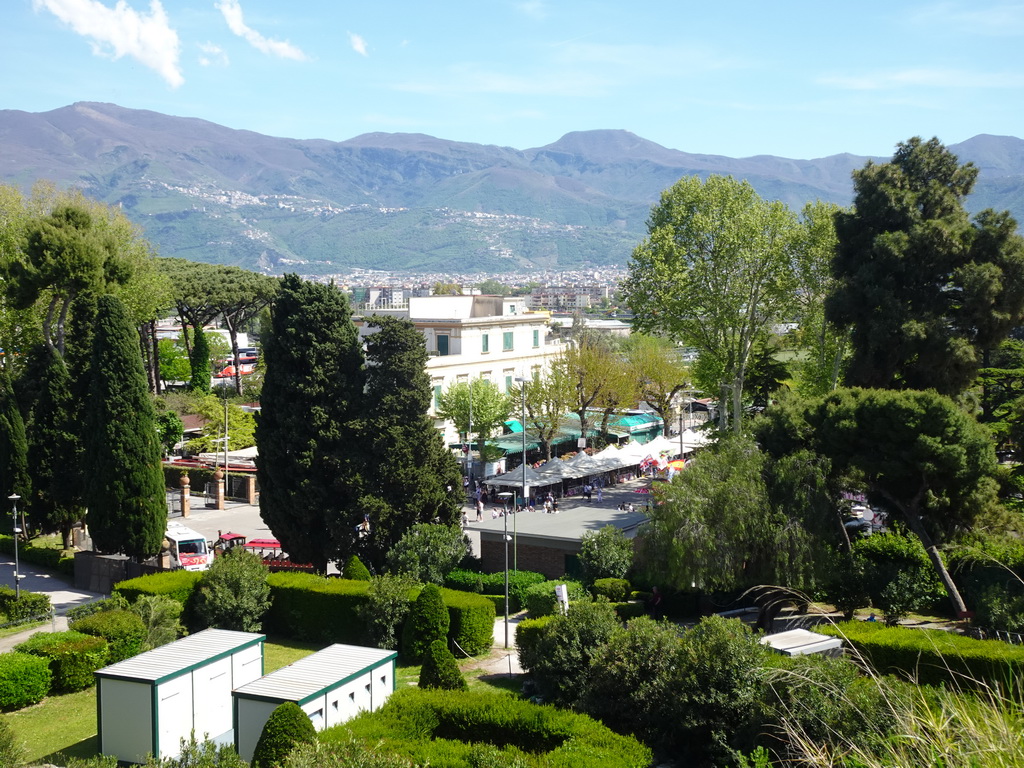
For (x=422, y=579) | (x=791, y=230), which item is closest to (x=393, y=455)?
(x=422, y=579)

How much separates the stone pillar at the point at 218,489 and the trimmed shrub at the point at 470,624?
890 inches

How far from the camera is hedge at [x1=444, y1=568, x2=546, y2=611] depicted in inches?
949

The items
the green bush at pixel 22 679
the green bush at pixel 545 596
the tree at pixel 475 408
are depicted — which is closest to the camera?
the green bush at pixel 22 679

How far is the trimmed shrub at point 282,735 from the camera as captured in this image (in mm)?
12727

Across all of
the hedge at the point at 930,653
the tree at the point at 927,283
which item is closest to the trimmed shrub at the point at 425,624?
the hedge at the point at 930,653

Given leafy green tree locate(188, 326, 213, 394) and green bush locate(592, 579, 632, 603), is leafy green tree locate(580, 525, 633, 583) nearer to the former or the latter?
green bush locate(592, 579, 632, 603)

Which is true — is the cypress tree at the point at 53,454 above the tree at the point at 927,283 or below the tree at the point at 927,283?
below

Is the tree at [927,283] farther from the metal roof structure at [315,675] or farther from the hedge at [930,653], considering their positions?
the metal roof structure at [315,675]

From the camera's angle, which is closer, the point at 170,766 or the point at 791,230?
the point at 170,766

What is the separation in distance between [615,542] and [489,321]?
32.1 metres

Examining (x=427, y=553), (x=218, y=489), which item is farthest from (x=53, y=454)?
(x=427, y=553)

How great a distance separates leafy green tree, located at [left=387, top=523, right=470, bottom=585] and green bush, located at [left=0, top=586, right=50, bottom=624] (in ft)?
29.8

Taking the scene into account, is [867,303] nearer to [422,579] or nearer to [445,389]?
[422,579]

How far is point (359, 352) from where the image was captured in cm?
2709
